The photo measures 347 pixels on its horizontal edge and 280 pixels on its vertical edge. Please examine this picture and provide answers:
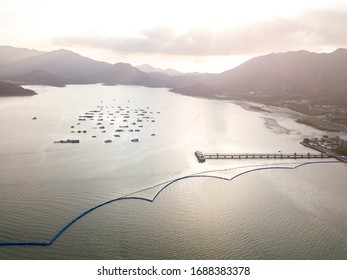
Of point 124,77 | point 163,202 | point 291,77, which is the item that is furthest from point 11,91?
point 124,77

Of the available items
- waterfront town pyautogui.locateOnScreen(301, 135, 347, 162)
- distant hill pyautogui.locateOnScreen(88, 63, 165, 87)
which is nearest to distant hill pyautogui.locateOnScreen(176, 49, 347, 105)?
waterfront town pyautogui.locateOnScreen(301, 135, 347, 162)

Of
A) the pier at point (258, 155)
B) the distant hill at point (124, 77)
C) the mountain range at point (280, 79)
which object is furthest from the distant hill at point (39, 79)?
the pier at point (258, 155)

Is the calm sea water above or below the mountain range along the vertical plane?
below

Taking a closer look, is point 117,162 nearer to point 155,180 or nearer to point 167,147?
point 155,180

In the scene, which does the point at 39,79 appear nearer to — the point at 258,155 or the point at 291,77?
the point at 291,77

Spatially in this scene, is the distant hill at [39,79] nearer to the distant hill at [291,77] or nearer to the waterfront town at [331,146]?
the distant hill at [291,77]

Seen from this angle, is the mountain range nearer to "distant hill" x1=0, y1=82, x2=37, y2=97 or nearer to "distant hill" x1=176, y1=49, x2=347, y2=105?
"distant hill" x1=176, y1=49, x2=347, y2=105
